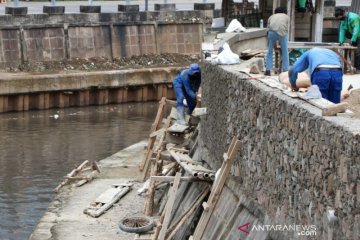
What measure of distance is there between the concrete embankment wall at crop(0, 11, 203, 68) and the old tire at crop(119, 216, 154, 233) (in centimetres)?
2078

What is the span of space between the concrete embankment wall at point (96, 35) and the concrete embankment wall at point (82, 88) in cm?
228

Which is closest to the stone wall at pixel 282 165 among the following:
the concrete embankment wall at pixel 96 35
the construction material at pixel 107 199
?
the construction material at pixel 107 199

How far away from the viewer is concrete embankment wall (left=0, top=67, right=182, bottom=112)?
105 ft

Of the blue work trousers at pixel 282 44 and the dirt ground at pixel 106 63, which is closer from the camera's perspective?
the blue work trousers at pixel 282 44

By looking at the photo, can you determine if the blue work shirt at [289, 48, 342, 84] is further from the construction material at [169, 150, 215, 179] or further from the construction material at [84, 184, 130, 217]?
the construction material at [84, 184, 130, 217]

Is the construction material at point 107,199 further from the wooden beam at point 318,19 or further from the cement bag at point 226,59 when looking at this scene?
the wooden beam at point 318,19

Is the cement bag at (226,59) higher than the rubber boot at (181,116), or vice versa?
the cement bag at (226,59)

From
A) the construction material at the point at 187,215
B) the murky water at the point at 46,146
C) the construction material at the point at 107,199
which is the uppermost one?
the construction material at the point at 187,215

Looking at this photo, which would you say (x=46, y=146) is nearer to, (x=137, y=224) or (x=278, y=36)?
(x=278, y=36)

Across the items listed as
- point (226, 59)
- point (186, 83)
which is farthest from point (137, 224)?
point (186, 83)

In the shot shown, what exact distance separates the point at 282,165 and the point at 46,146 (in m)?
17.4

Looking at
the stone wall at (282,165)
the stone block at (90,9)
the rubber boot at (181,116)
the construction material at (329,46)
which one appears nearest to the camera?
the stone wall at (282,165)

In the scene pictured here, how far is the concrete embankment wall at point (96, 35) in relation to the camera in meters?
34.3

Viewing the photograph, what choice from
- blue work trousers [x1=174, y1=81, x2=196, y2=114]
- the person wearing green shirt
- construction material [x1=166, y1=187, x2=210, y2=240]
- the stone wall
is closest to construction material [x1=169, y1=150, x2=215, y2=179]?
construction material [x1=166, y1=187, x2=210, y2=240]
